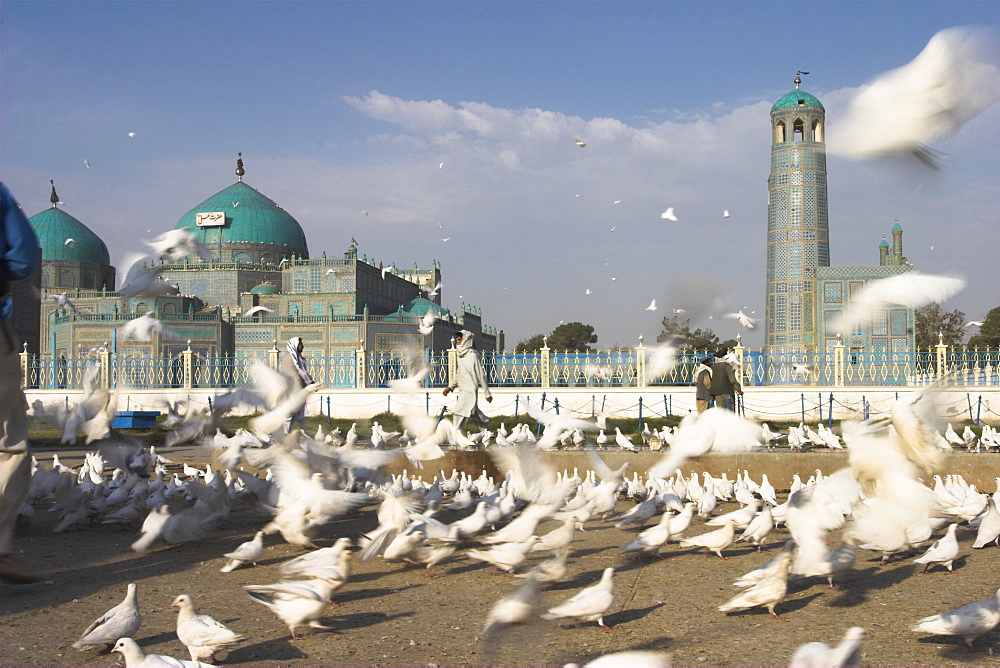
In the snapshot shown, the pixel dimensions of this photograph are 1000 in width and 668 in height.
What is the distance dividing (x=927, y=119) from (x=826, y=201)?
27.2 metres

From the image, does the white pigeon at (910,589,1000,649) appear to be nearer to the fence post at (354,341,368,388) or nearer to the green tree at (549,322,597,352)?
the fence post at (354,341,368,388)

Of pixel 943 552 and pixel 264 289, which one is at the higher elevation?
pixel 264 289

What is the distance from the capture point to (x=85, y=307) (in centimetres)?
3938

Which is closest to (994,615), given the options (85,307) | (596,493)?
(596,493)

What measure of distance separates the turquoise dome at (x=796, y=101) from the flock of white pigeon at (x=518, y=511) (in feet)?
82.8

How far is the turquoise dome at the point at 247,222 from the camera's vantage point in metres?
42.9

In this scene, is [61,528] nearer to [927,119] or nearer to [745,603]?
[745,603]

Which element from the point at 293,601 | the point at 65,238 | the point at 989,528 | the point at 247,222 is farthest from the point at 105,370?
the point at 65,238

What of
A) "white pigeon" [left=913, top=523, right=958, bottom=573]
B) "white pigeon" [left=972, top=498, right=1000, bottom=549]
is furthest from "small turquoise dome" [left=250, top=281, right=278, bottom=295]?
"white pigeon" [left=913, top=523, right=958, bottom=573]

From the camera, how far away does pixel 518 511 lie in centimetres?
690

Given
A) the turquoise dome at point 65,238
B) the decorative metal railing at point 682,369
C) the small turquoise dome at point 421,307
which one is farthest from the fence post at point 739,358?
the turquoise dome at point 65,238

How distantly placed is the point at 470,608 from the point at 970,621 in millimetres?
2260

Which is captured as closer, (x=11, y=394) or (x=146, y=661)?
(x=146, y=661)

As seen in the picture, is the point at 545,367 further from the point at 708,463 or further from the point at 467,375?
the point at 467,375
